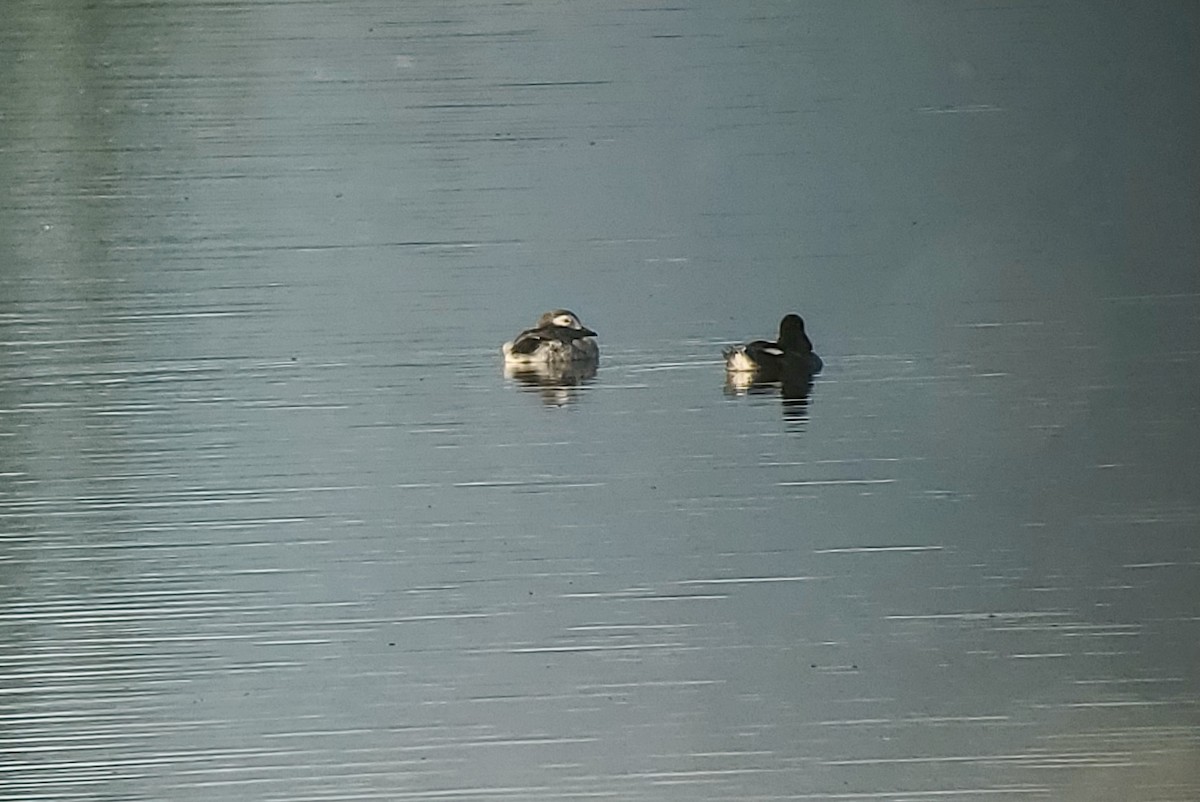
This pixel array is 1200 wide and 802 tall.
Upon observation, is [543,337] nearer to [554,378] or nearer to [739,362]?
[554,378]

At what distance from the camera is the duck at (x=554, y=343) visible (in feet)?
6.78

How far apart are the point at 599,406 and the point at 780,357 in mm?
228

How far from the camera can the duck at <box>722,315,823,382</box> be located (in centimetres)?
205

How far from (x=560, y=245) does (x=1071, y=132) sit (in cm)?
73

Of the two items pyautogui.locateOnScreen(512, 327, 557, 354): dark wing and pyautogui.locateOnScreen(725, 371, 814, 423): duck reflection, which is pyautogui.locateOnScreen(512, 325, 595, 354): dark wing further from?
pyautogui.locateOnScreen(725, 371, 814, 423): duck reflection

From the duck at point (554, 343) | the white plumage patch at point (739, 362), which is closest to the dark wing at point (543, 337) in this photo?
the duck at point (554, 343)

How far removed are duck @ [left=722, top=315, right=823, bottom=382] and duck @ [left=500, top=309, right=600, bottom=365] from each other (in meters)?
0.17

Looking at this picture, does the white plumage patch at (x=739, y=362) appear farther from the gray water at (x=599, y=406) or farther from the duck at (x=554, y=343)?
the duck at (x=554, y=343)

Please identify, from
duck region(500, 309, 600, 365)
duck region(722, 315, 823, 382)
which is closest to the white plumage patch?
duck region(722, 315, 823, 382)

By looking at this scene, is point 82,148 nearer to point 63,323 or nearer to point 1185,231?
point 63,323

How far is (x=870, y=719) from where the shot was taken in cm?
157

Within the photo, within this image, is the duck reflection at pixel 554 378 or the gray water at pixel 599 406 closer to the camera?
the gray water at pixel 599 406

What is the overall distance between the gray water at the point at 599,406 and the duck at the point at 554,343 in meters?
0.03

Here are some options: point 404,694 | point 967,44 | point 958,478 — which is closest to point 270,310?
point 404,694
